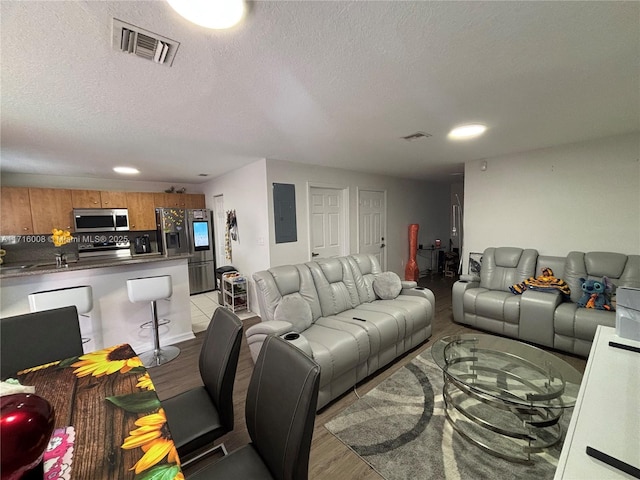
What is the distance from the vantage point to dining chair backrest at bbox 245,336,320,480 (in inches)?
36.1

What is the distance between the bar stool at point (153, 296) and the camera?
2.67 m

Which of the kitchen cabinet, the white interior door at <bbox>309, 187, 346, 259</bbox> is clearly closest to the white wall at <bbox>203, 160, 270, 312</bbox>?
the white interior door at <bbox>309, 187, 346, 259</bbox>

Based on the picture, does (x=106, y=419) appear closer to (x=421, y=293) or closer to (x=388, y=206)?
(x=421, y=293)

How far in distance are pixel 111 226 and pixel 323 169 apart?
13.2ft

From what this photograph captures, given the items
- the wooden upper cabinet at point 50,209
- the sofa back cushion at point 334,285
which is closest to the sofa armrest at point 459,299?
the sofa back cushion at point 334,285

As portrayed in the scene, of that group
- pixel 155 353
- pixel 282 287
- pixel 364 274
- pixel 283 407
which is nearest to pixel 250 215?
pixel 282 287

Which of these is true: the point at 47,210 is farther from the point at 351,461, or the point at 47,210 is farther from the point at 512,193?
the point at 512,193

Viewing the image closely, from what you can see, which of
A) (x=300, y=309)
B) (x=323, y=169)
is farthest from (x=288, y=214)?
(x=300, y=309)

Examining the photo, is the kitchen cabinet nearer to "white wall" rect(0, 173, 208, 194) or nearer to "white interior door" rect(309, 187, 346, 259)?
"white wall" rect(0, 173, 208, 194)

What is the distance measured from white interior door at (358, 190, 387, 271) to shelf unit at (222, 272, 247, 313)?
2292mm

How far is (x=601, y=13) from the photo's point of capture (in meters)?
1.15

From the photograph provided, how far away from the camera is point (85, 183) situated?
4738mm

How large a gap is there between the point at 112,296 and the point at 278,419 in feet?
9.22

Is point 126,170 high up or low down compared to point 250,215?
up
